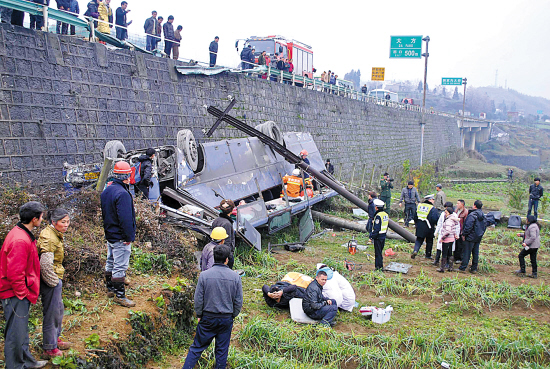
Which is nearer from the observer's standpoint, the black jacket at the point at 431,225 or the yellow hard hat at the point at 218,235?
the yellow hard hat at the point at 218,235

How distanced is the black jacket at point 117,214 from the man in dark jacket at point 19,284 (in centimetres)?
116

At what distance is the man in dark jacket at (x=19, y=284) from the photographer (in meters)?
3.31

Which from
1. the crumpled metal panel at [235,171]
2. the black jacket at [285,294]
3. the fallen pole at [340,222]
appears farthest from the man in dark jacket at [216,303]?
the fallen pole at [340,222]

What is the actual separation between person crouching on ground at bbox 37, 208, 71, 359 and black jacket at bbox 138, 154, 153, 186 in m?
3.86

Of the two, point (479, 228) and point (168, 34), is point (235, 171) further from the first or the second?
point (479, 228)

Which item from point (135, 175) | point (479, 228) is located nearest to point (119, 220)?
point (135, 175)

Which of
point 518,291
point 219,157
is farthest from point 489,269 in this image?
point 219,157

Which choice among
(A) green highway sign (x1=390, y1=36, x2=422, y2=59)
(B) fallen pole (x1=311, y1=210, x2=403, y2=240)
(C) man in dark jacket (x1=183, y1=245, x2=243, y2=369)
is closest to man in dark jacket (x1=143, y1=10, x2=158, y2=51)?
(B) fallen pole (x1=311, y1=210, x2=403, y2=240)

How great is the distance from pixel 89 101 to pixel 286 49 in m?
16.3

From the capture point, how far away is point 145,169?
7719 mm

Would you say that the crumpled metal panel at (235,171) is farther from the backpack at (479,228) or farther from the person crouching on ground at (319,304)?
the backpack at (479,228)

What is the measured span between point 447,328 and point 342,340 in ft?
5.22

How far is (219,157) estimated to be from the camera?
1016 centimetres

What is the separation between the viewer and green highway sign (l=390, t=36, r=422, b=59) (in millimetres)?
29875
